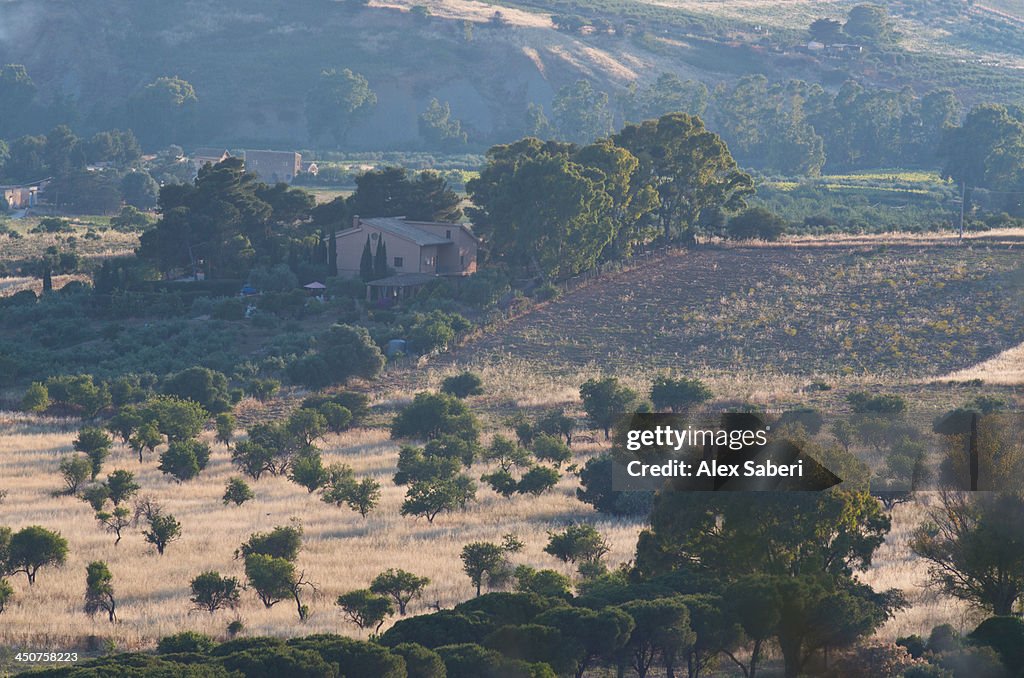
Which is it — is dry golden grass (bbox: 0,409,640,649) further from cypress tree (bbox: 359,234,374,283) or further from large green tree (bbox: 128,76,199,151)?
large green tree (bbox: 128,76,199,151)

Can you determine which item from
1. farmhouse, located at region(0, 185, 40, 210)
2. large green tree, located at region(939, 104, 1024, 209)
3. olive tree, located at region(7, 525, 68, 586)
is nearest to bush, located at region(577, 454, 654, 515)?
olive tree, located at region(7, 525, 68, 586)

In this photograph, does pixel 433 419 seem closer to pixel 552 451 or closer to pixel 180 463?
pixel 552 451

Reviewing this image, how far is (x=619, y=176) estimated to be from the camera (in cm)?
8988

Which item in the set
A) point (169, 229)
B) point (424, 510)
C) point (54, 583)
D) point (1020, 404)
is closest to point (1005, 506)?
point (424, 510)

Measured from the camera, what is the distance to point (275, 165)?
15550 cm

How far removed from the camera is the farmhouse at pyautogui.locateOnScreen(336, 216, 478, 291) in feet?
287

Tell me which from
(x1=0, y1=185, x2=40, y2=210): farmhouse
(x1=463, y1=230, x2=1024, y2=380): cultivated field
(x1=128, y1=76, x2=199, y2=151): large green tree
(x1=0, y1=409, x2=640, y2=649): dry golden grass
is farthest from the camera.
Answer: (x1=128, y1=76, x2=199, y2=151): large green tree

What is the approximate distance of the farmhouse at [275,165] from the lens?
153750mm

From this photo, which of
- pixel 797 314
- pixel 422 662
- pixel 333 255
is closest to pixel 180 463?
pixel 422 662

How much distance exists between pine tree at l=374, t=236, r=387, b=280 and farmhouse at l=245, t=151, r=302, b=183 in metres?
68.5

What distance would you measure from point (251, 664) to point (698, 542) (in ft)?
36.8

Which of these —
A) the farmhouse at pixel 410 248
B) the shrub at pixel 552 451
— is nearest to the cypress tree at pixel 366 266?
the farmhouse at pixel 410 248

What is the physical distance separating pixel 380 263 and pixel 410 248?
225 cm

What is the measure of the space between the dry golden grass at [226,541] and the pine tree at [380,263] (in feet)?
95.4
